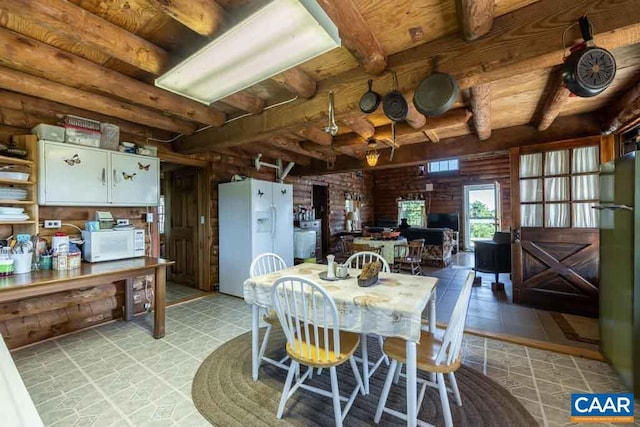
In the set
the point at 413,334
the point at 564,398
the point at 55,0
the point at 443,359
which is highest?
the point at 55,0

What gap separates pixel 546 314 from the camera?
3.43m

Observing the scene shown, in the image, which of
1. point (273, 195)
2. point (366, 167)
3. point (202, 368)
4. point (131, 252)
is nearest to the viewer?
point (202, 368)

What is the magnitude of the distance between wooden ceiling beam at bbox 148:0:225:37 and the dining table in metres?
1.71

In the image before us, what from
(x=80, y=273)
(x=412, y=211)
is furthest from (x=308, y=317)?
(x=412, y=211)

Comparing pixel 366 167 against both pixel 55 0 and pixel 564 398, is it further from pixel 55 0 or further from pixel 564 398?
pixel 55 0

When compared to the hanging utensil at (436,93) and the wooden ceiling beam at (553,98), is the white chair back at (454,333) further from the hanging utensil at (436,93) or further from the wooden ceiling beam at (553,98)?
the wooden ceiling beam at (553,98)

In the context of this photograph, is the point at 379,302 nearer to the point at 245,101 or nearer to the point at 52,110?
the point at 245,101

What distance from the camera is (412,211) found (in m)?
10.2

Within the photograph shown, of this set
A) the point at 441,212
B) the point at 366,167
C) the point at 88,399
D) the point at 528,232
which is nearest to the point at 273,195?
the point at 366,167

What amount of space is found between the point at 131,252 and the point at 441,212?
30.1ft

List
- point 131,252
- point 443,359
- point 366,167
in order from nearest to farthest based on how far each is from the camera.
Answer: point 443,359 < point 131,252 < point 366,167

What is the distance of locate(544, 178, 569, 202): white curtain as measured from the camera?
3570 mm

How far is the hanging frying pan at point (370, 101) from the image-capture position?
6.99ft

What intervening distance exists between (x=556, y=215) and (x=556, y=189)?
35 cm
